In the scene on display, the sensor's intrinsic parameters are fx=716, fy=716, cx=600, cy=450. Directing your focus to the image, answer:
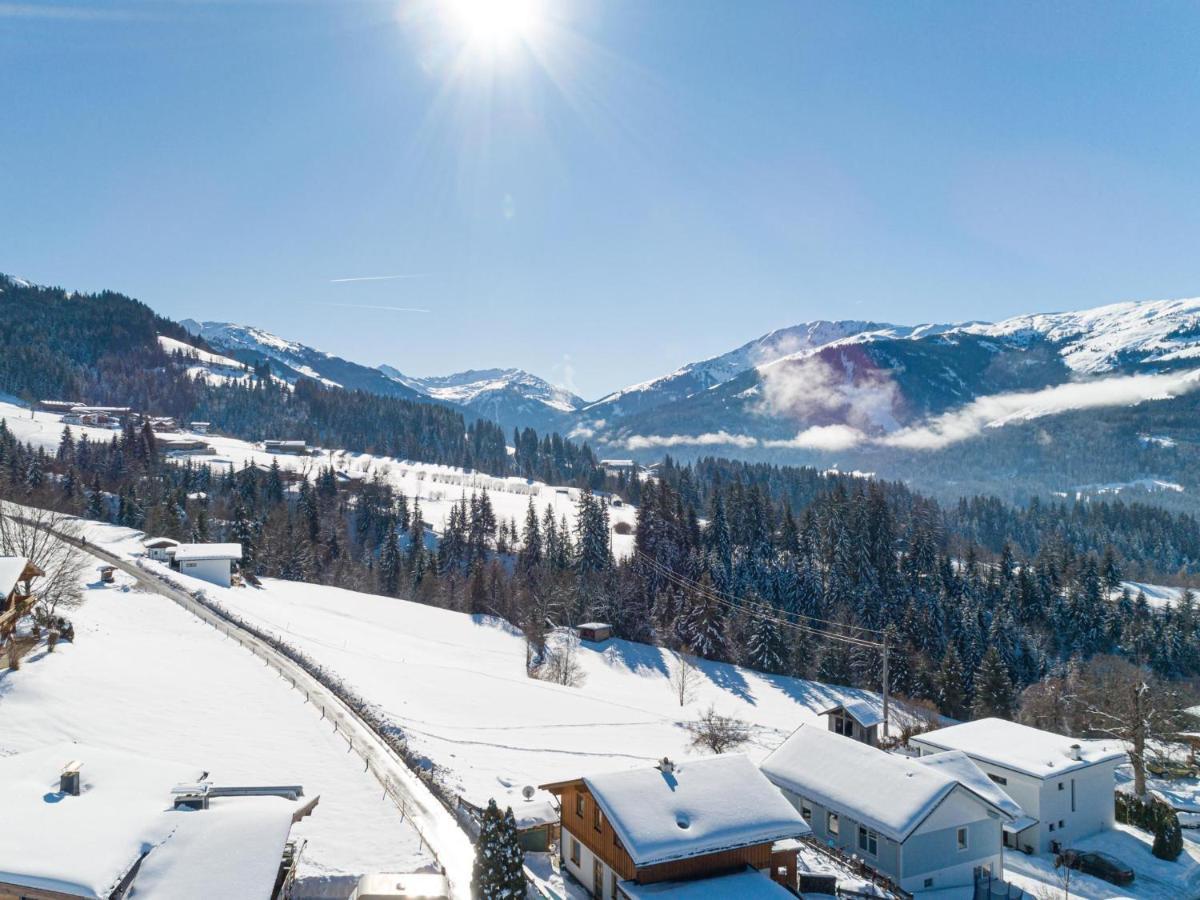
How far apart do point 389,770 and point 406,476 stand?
160 meters

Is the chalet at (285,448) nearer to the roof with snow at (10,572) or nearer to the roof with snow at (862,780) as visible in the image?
the roof with snow at (10,572)

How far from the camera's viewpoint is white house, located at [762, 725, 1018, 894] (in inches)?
1134

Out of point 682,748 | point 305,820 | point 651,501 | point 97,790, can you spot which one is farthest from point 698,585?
point 97,790

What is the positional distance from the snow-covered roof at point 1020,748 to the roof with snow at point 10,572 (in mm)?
46405

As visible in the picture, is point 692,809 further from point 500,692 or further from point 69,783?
point 500,692

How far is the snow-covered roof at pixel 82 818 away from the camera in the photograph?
14.1 meters

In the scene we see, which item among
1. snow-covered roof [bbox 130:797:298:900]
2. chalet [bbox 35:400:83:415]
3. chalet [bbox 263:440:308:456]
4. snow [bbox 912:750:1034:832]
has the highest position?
chalet [bbox 35:400:83:415]

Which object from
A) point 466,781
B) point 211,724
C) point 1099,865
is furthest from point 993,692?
point 211,724

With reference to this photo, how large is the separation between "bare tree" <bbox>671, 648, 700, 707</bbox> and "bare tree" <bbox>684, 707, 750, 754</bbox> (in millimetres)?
10987

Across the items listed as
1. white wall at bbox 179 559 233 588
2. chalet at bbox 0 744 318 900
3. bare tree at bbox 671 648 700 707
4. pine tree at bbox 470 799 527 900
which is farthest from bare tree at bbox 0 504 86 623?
bare tree at bbox 671 648 700 707

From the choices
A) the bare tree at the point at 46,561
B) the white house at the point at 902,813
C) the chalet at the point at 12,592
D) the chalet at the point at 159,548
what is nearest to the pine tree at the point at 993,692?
the white house at the point at 902,813

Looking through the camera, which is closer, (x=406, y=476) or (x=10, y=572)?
(x=10, y=572)

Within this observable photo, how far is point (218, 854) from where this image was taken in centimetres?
1534

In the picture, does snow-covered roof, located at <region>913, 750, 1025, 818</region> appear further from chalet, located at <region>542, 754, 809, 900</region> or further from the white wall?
the white wall
